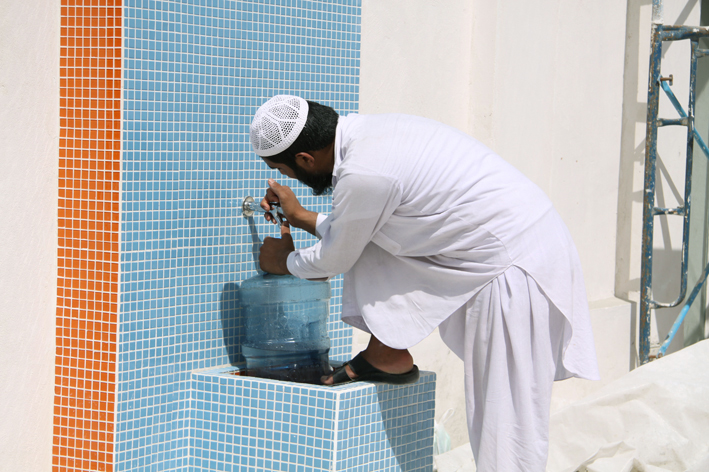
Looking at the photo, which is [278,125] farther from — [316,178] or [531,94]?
[531,94]

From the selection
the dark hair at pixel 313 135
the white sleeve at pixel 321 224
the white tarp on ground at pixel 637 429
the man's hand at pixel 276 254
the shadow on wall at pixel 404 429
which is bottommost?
the white tarp on ground at pixel 637 429

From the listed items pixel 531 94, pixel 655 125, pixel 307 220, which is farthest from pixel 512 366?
pixel 655 125

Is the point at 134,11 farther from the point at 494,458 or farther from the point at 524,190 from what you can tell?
the point at 494,458

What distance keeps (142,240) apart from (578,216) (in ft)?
12.4

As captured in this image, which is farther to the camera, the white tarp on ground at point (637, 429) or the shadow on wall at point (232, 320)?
the white tarp on ground at point (637, 429)

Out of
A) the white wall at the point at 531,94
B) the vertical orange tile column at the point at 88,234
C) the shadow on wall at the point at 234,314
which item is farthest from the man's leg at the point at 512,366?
the white wall at the point at 531,94

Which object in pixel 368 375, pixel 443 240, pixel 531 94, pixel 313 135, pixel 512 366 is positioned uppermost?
pixel 531 94

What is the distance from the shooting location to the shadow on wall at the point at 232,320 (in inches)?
119

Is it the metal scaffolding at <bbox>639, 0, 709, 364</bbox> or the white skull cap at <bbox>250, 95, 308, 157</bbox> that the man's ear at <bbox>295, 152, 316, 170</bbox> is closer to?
the white skull cap at <bbox>250, 95, 308, 157</bbox>

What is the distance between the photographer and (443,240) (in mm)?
2494

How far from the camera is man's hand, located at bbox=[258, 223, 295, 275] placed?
9.27 ft

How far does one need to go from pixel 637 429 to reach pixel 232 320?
7.68 feet

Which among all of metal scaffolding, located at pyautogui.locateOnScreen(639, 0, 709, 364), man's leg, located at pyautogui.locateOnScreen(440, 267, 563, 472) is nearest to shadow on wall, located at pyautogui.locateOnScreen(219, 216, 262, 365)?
man's leg, located at pyautogui.locateOnScreen(440, 267, 563, 472)

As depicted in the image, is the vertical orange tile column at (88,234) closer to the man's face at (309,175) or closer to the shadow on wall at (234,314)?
the shadow on wall at (234,314)
